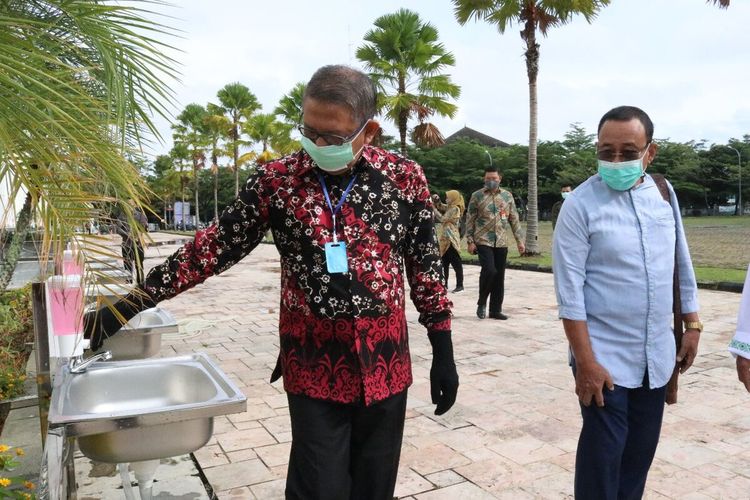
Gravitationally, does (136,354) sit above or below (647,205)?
below

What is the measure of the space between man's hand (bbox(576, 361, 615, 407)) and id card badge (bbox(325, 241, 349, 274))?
953mm

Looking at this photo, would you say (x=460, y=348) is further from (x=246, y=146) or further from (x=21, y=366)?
(x=246, y=146)

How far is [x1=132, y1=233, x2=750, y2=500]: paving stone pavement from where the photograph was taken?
3.12 m

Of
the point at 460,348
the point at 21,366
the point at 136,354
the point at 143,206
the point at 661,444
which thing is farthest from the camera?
the point at 460,348

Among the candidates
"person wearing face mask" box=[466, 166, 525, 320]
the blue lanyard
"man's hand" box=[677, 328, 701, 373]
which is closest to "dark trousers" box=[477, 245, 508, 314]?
"person wearing face mask" box=[466, 166, 525, 320]

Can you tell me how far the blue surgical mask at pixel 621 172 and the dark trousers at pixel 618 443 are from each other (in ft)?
2.26

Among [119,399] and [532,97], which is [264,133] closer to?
[532,97]

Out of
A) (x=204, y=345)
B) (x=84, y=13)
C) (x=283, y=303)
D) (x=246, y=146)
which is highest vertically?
(x=246, y=146)

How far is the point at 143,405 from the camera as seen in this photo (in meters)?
2.40

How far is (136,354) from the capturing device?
291 centimetres

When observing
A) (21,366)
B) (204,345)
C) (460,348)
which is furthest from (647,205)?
(204,345)

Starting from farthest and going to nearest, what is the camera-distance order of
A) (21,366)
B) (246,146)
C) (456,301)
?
1. (246,146)
2. (456,301)
3. (21,366)

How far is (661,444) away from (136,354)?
283 centimetres

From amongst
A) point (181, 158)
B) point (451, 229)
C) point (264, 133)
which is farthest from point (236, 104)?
point (451, 229)
